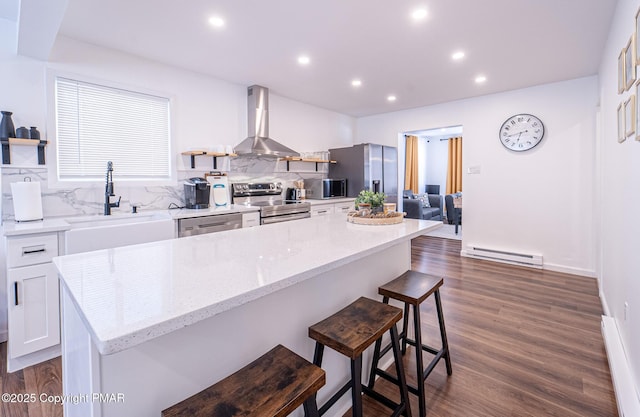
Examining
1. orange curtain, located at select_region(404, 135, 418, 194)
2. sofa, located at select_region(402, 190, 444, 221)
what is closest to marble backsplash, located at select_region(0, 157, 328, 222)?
sofa, located at select_region(402, 190, 444, 221)

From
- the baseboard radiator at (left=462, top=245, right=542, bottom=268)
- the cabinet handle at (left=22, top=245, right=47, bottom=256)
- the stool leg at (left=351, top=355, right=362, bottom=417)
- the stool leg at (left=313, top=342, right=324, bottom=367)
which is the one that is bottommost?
the baseboard radiator at (left=462, top=245, right=542, bottom=268)

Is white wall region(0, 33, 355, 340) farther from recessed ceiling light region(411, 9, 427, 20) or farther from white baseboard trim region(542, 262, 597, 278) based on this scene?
white baseboard trim region(542, 262, 597, 278)

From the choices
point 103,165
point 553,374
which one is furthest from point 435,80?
point 103,165

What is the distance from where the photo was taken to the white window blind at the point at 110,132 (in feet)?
9.11

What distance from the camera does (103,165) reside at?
302cm

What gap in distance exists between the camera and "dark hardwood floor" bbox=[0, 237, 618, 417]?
1.70 meters

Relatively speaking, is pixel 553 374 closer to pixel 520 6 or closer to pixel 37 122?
pixel 520 6

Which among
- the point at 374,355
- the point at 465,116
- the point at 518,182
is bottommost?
the point at 374,355

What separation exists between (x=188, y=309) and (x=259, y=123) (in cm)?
365

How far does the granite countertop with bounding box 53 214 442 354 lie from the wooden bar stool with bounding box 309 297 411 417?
298 mm

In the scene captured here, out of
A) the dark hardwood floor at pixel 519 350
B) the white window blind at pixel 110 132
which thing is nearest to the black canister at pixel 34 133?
the white window blind at pixel 110 132

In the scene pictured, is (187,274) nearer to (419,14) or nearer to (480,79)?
(419,14)

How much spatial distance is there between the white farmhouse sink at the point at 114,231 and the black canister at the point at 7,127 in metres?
0.76

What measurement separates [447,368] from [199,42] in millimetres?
3351
